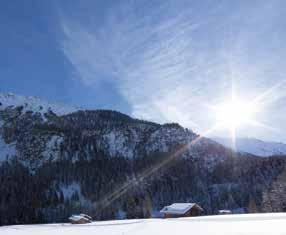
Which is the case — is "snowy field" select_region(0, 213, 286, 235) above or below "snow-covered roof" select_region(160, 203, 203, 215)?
below

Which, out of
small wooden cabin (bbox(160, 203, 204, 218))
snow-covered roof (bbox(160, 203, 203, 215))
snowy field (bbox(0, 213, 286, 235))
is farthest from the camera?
snow-covered roof (bbox(160, 203, 203, 215))

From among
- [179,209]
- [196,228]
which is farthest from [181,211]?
[196,228]

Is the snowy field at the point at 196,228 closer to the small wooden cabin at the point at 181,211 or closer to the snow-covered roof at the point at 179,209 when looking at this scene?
the small wooden cabin at the point at 181,211

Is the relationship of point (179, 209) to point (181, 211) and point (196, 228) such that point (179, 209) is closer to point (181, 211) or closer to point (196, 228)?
point (181, 211)

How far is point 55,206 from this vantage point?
6009 inches

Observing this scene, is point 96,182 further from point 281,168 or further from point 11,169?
point 281,168

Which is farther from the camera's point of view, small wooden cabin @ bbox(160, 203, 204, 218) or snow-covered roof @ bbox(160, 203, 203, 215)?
snow-covered roof @ bbox(160, 203, 203, 215)

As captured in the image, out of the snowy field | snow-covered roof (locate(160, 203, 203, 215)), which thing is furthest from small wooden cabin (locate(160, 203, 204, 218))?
the snowy field

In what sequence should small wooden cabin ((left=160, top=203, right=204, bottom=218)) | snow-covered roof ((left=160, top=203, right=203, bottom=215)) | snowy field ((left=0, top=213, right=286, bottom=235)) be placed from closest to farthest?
snowy field ((left=0, top=213, right=286, bottom=235))
small wooden cabin ((left=160, top=203, right=204, bottom=218))
snow-covered roof ((left=160, top=203, right=203, bottom=215))

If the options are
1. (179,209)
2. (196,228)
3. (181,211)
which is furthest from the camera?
(179,209)

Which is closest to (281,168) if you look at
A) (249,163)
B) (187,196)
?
(249,163)

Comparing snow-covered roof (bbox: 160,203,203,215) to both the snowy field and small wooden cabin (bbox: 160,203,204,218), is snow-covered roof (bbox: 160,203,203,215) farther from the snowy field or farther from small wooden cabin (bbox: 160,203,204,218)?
the snowy field

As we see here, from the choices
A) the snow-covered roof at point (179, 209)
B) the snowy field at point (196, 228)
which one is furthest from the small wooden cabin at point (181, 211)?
the snowy field at point (196, 228)

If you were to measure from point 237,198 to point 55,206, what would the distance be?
8018cm
